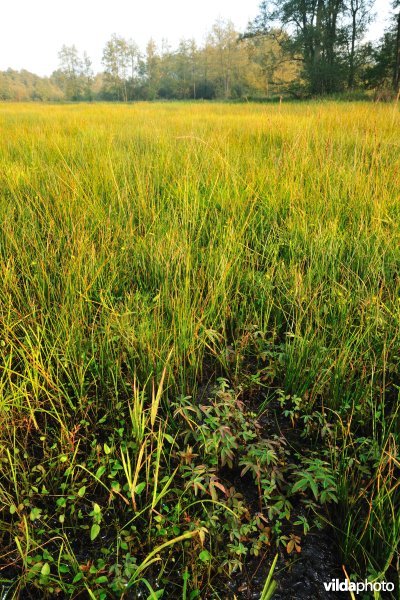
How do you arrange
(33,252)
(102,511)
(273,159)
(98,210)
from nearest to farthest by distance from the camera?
(102,511) < (33,252) < (98,210) < (273,159)

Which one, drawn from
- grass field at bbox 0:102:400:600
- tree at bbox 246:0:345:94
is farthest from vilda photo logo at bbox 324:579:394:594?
tree at bbox 246:0:345:94

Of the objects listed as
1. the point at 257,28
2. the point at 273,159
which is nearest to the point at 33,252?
the point at 273,159

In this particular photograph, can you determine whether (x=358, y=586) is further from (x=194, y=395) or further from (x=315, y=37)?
(x=315, y=37)

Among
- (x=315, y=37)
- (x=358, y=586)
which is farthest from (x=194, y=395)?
(x=315, y=37)

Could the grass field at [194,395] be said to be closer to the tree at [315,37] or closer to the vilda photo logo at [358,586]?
the vilda photo logo at [358,586]

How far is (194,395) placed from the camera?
58.1 inches

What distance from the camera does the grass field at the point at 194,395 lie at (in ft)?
3.37

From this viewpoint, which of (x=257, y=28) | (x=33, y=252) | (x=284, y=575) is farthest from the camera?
(x=257, y=28)

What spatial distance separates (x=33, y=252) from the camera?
203cm

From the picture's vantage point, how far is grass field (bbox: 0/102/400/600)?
1027 millimetres

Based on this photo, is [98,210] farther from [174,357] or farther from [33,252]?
[174,357]

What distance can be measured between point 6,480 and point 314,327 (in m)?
1.31

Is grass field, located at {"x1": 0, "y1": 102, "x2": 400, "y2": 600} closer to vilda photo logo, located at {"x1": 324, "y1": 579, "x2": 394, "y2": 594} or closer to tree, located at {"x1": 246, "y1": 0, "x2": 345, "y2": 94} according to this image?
vilda photo logo, located at {"x1": 324, "y1": 579, "x2": 394, "y2": 594}

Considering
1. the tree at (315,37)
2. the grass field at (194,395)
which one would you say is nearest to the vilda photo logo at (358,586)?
the grass field at (194,395)
